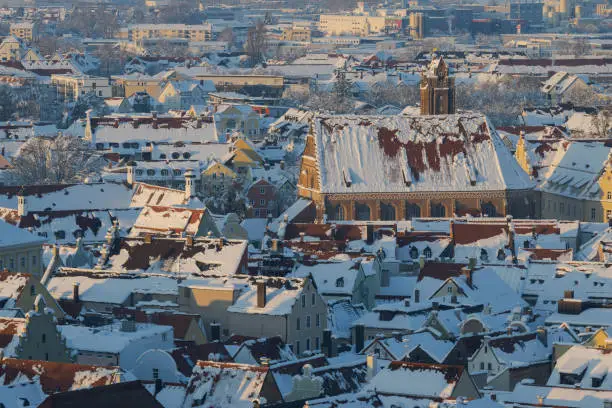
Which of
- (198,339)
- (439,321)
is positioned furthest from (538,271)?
(198,339)

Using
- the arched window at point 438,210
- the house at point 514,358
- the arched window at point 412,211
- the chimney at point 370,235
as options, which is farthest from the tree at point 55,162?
the house at point 514,358

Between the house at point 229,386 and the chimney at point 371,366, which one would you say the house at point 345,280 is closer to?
the chimney at point 371,366

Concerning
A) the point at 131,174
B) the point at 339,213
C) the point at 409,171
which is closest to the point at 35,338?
the point at 339,213

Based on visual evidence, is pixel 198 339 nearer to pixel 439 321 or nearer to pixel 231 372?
pixel 439 321

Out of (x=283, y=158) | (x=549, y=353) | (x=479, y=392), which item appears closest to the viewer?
(x=479, y=392)

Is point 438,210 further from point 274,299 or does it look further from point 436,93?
point 274,299
